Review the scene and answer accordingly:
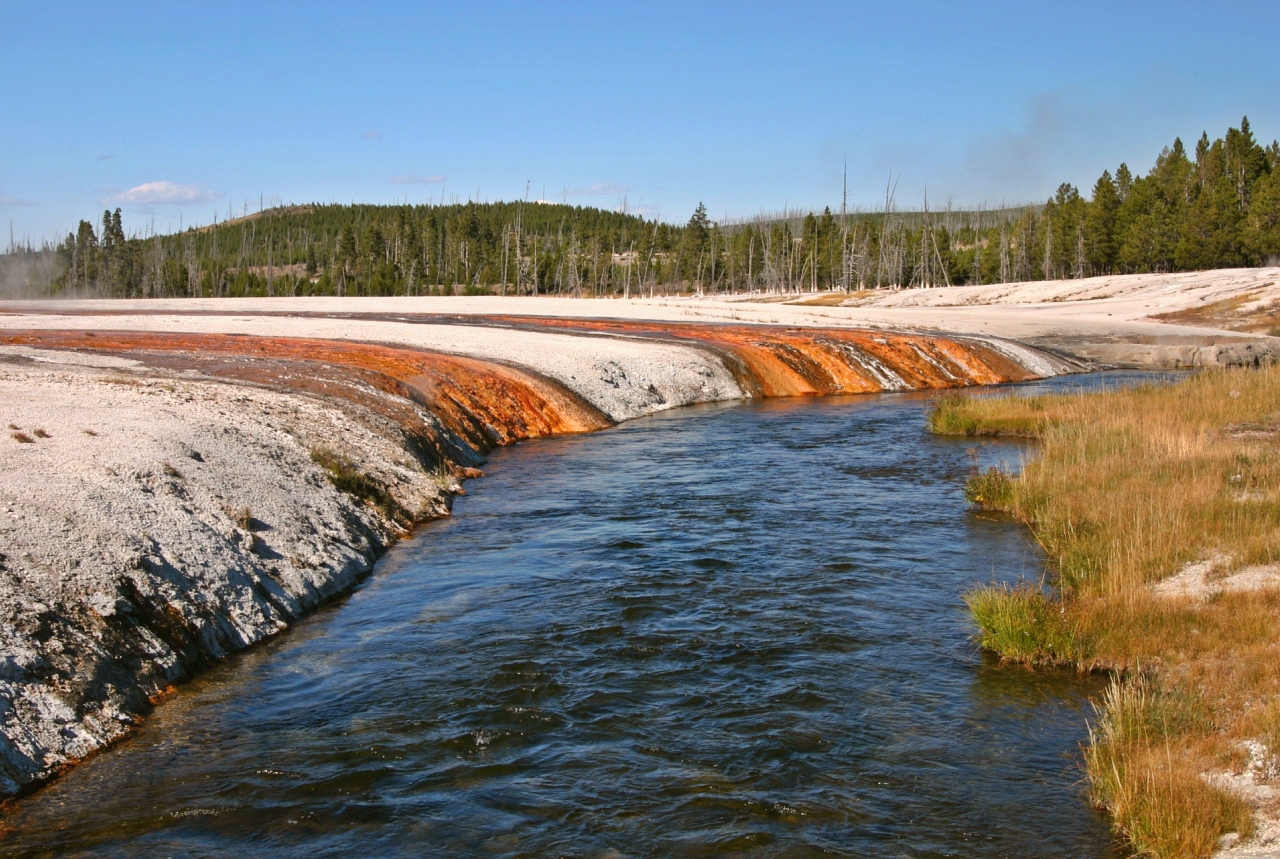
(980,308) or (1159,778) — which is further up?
(980,308)

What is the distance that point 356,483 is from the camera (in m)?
14.9

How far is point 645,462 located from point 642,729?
40.5 feet

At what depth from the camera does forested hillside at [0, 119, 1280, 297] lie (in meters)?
103

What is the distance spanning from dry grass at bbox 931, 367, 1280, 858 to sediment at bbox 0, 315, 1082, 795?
23.6ft

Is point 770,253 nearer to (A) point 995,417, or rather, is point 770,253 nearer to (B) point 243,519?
(A) point 995,417

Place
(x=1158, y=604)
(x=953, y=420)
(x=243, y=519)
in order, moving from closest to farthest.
A: (x=1158, y=604)
(x=243, y=519)
(x=953, y=420)

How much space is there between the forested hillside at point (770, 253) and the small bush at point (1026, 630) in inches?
3929

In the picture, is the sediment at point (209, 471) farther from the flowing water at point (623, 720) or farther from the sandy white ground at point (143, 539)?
the flowing water at point (623, 720)

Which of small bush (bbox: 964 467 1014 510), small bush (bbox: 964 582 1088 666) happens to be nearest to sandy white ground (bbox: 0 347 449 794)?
small bush (bbox: 964 582 1088 666)

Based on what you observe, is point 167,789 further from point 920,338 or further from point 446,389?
point 920,338

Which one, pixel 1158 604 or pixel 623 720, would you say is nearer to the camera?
pixel 623 720

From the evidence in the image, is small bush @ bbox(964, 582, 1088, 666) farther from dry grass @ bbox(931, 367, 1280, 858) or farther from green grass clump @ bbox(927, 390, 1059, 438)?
green grass clump @ bbox(927, 390, 1059, 438)

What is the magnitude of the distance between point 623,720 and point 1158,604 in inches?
199

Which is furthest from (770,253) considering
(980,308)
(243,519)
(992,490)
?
(243,519)
